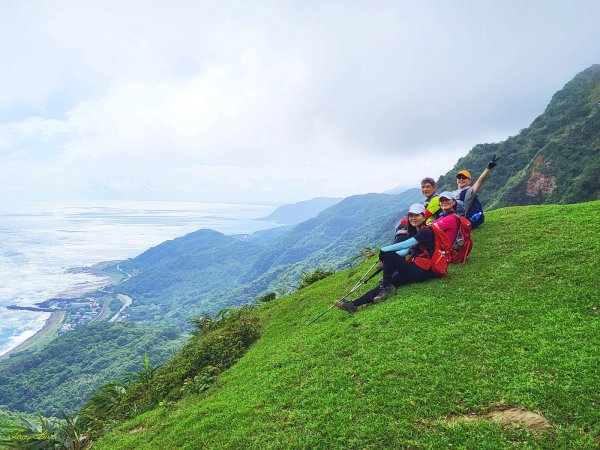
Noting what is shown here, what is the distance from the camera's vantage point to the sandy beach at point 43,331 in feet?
344

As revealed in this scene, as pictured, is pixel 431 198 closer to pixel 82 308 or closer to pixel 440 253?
pixel 440 253

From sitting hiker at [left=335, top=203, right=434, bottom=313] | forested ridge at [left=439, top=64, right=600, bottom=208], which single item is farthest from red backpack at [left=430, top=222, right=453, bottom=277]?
forested ridge at [left=439, top=64, right=600, bottom=208]

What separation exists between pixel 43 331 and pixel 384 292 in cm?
15532

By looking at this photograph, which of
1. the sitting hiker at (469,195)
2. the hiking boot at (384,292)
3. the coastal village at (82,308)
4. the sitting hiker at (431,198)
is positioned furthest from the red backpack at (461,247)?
the coastal village at (82,308)

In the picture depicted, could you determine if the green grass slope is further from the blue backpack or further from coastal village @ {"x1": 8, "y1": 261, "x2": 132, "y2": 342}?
coastal village @ {"x1": 8, "y1": 261, "x2": 132, "y2": 342}

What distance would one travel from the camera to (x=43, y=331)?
408 feet

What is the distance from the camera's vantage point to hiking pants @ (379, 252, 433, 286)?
8.25 m

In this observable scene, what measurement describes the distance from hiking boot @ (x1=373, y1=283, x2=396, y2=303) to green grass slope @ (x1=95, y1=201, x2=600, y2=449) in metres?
0.17

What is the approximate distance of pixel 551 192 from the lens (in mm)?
61750

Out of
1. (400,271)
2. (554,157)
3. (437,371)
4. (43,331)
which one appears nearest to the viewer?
(437,371)

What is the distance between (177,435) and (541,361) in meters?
6.06

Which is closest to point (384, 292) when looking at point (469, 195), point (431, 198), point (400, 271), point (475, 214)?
point (400, 271)

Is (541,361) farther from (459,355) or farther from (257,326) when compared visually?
(257,326)

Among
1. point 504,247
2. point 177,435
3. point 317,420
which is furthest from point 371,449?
point 504,247
